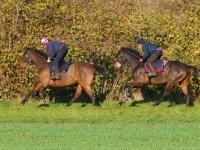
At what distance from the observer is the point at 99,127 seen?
17453mm

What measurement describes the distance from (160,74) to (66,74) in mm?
3167

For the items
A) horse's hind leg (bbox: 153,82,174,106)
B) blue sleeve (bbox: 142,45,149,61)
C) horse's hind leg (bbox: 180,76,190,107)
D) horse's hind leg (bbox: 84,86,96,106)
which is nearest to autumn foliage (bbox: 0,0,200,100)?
horse's hind leg (bbox: 180,76,190,107)

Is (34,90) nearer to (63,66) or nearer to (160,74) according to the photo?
(63,66)

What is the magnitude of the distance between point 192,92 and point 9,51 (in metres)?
6.52

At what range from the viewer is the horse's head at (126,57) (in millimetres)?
22266

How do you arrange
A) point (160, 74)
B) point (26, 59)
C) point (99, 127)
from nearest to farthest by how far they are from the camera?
point (99, 127)
point (160, 74)
point (26, 59)

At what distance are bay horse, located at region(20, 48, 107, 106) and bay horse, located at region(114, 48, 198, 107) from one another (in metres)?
1.01

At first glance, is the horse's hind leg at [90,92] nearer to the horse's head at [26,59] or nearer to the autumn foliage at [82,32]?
the autumn foliage at [82,32]

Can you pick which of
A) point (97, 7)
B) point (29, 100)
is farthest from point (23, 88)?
point (97, 7)

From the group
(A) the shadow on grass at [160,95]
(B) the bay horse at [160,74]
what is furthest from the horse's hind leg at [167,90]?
(A) the shadow on grass at [160,95]

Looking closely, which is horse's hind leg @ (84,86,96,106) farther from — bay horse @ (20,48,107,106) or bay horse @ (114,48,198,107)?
bay horse @ (114,48,198,107)

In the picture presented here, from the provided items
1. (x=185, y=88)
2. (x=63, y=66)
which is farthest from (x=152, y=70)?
(x=63, y=66)

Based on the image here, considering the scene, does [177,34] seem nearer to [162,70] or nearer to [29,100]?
[162,70]

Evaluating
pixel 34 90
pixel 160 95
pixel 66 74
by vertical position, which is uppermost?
pixel 66 74
